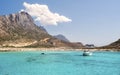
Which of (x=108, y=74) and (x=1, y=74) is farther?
(x=108, y=74)

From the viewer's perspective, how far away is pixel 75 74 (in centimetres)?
5159

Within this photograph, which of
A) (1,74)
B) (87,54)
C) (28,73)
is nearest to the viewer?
(1,74)

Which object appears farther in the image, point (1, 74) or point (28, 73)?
point (28, 73)

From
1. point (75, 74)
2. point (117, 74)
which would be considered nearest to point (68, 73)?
point (75, 74)

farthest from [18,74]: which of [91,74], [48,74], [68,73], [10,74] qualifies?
[91,74]

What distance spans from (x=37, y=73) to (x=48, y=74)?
7.93 feet

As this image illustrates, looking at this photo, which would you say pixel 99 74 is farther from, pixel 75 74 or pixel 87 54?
pixel 87 54

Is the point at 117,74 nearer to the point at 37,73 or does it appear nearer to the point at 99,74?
the point at 99,74

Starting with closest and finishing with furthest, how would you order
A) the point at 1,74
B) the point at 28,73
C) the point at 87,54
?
1. the point at 1,74
2. the point at 28,73
3. the point at 87,54

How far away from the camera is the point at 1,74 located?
159ft

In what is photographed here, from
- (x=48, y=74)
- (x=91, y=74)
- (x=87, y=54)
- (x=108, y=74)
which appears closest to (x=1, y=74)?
(x=48, y=74)

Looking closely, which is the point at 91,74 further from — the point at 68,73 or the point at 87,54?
the point at 87,54

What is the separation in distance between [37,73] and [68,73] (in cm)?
628

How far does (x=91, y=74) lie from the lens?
50.9m
